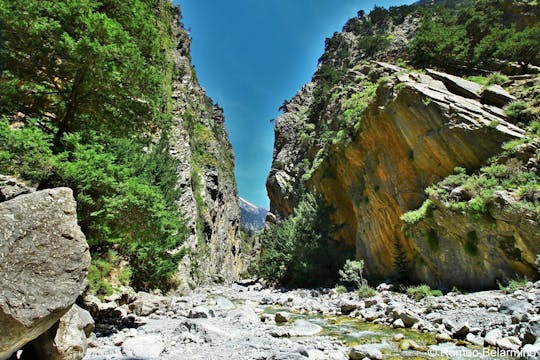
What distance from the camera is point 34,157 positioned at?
6008 mm

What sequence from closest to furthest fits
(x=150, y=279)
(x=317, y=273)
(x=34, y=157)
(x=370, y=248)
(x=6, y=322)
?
(x=6, y=322), (x=34, y=157), (x=150, y=279), (x=370, y=248), (x=317, y=273)

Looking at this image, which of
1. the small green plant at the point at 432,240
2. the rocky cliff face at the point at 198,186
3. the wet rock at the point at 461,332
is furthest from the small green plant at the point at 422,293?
the rocky cliff face at the point at 198,186

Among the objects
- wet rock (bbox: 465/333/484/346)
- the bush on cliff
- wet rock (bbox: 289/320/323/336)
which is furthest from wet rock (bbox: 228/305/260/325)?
the bush on cliff

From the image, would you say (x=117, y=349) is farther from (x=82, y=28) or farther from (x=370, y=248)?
(x=370, y=248)

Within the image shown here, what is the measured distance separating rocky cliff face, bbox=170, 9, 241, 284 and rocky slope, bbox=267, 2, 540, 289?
575 inches

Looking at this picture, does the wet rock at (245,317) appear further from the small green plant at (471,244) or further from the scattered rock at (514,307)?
the small green plant at (471,244)

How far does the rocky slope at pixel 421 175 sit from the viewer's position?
12.4 metres

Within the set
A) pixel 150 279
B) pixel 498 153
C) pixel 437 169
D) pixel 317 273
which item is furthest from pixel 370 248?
pixel 150 279

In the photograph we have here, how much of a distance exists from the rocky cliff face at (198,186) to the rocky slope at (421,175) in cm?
1460

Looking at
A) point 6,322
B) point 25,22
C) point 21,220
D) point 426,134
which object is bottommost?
point 6,322

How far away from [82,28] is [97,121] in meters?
2.52

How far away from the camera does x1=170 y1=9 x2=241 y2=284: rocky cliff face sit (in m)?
29.0

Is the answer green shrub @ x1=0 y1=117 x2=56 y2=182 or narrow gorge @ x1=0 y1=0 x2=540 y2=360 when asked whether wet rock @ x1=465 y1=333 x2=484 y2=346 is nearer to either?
narrow gorge @ x1=0 y1=0 x2=540 y2=360

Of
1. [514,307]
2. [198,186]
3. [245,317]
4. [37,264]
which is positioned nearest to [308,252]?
[245,317]
